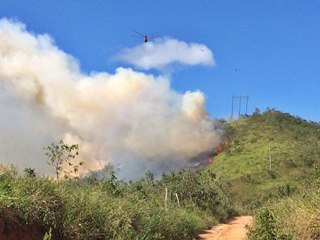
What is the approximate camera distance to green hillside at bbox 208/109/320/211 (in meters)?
79.1

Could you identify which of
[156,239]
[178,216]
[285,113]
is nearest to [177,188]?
[178,216]

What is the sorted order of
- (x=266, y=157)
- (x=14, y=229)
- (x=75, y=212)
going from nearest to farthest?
(x=14, y=229), (x=75, y=212), (x=266, y=157)

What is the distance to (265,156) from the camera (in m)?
97.8

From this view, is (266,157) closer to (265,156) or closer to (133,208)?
(265,156)

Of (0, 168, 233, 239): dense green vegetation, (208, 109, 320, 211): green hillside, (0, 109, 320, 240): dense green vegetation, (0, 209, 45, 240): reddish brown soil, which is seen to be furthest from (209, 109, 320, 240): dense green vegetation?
(0, 209, 45, 240): reddish brown soil

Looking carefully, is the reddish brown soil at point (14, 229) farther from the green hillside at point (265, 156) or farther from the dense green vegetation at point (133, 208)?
the green hillside at point (265, 156)

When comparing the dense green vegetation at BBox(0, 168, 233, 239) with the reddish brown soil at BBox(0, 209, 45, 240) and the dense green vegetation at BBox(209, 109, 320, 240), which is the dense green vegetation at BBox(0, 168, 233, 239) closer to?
the reddish brown soil at BBox(0, 209, 45, 240)

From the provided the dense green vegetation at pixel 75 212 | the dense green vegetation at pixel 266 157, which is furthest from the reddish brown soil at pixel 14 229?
the dense green vegetation at pixel 266 157

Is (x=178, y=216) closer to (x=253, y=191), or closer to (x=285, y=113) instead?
(x=253, y=191)

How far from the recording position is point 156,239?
17.0 metres

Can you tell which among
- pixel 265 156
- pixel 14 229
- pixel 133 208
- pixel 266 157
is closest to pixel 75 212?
pixel 14 229

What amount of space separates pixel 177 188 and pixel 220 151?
2746 inches

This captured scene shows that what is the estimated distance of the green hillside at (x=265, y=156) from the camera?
259ft

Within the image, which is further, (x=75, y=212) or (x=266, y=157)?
(x=266, y=157)
